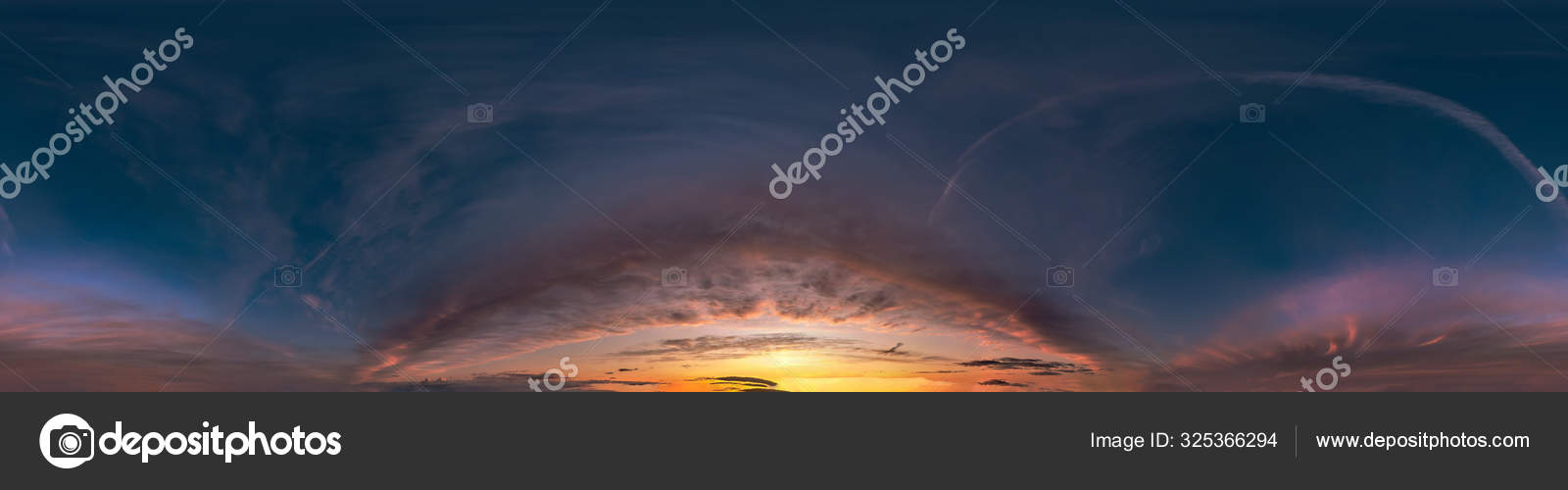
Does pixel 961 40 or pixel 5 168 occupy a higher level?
pixel 961 40
